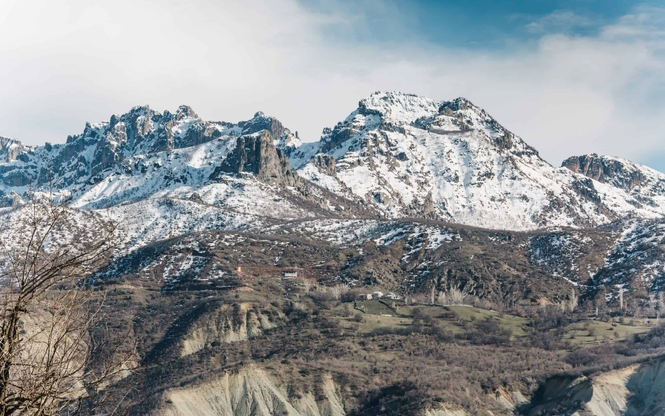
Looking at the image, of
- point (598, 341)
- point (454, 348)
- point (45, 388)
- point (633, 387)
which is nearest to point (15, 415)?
point (45, 388)

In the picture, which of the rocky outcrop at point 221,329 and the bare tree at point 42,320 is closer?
the bare tree at point 42,320

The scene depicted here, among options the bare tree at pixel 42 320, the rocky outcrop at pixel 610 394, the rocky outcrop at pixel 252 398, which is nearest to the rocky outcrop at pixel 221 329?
the rocky outcrop at pixel 252 398

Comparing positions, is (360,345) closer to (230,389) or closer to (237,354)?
(237,354)

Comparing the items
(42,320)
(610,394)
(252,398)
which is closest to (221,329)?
(252,398)

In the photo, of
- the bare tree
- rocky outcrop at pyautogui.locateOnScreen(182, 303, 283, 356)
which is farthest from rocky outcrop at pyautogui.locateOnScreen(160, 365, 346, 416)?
the bare tree

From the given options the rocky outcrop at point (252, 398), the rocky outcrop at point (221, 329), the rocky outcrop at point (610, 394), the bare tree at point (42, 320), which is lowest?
the rocky outcrop at point (252, 398)

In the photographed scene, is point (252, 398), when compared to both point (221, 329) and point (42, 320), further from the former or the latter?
point (42, 320)

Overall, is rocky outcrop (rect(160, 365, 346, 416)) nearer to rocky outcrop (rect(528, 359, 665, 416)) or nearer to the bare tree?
rocky outcrop (rect(528, 359, 665, 416))

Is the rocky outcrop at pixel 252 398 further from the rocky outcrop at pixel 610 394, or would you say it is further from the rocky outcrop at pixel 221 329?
the rocky outcrop at pixel 610 394

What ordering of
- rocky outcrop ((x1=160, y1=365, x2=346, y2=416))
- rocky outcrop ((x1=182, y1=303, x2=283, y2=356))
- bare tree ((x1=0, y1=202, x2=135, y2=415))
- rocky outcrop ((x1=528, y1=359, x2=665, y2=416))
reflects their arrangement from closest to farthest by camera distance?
1. bare tree ((x1=0, y1=202, x2=135, y2=415))
2. rocky outcrop ((x1=160, y1=365, x2=346, y2=416))
3. rocky outcrop ((x1=528, y1=359, x2=665, y2=416))
4. rocky outcrop ((x1=182, y1=303, x2=283, y2=356))

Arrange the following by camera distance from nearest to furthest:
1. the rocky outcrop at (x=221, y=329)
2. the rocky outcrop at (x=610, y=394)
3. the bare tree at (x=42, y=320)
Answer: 1. the bare tree at (x=42, y=320)
2. the rocky outcrop at (x=610, y=394)
3. the rocky outcrop at (x=221, y=329)

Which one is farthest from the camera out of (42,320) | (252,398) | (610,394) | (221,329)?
(221,329)
